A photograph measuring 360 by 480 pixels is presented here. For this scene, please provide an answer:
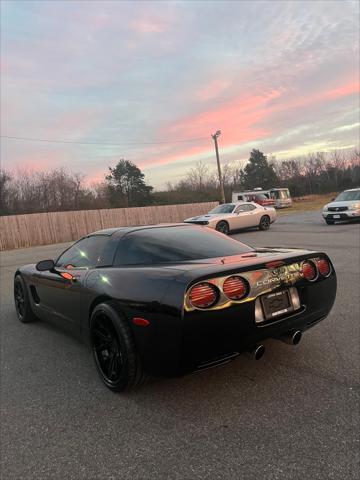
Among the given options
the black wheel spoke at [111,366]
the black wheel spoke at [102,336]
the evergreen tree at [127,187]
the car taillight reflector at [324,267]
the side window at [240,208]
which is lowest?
the black wheel spoke at [111,366]

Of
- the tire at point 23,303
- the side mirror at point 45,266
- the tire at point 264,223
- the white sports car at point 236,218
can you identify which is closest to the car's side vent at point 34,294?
the tire at point 23,303

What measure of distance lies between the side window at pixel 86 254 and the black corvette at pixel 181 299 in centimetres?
2

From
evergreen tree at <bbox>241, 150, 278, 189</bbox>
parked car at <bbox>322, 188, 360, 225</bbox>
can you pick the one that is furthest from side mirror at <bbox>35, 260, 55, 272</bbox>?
evergreen tree at <bbox>241, 150, 278, 189</bbox>

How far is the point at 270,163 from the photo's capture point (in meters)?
89.6

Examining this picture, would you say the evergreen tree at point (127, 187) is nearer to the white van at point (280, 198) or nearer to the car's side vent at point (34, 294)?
the white van at point (280, 198)

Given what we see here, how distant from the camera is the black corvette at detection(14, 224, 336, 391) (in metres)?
2.77

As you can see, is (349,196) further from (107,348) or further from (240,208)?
(107,348)

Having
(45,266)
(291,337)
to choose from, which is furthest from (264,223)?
(291,337)

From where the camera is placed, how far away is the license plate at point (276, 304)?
3.03 metres

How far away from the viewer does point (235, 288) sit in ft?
9.48

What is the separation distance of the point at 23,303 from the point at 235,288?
3.52 meters

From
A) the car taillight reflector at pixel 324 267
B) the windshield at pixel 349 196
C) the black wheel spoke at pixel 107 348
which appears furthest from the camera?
the windshield at pixel 349 196

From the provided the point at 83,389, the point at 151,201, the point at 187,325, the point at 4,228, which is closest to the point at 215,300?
the point at 187,325

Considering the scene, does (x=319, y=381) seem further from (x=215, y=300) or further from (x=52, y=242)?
Result: (x=52, y=242)
